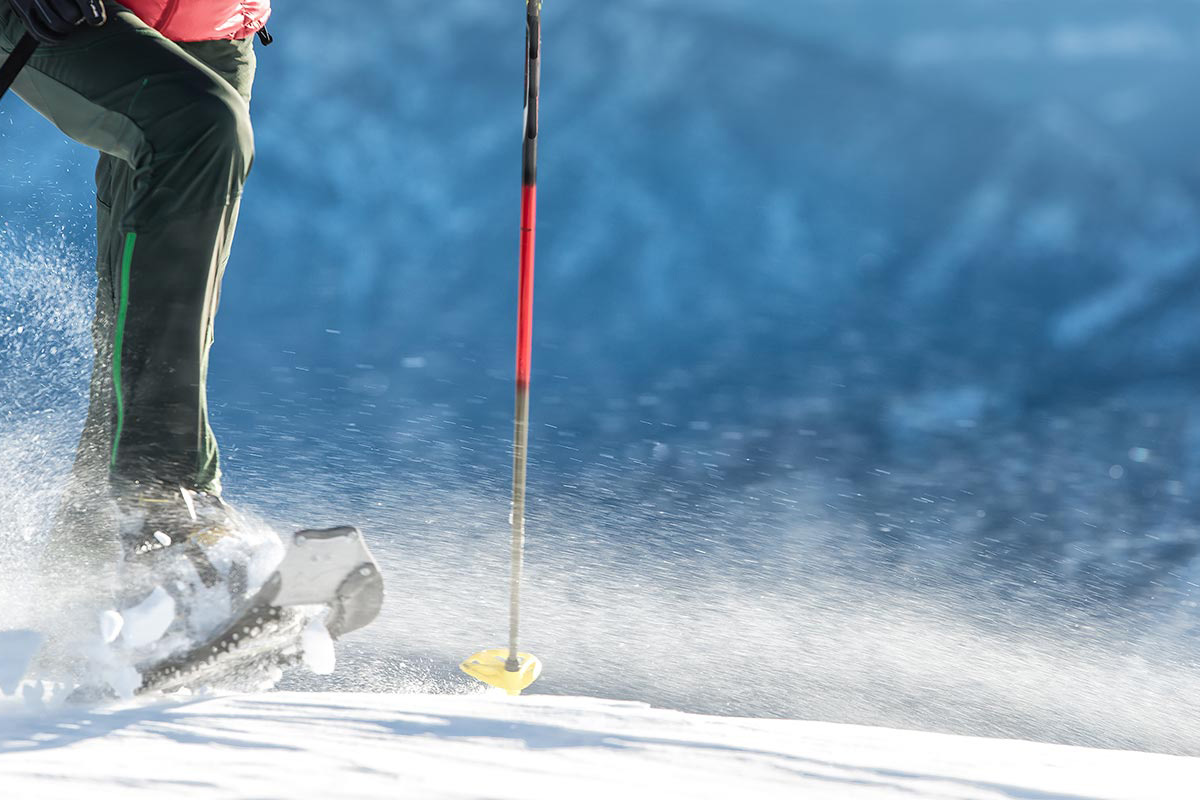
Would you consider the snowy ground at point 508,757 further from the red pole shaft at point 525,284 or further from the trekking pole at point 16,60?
the trekking pole at point 16,60

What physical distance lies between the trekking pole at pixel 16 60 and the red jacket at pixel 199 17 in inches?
6.5

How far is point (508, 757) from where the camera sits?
49.0 inches

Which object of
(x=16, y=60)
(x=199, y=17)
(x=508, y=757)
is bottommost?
(x=508, y=757)

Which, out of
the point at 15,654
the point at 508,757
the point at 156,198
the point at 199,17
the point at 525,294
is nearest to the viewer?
the point at 508,757

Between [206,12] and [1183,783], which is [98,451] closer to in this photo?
[206,12]

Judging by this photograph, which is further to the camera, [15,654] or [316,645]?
[316,645]

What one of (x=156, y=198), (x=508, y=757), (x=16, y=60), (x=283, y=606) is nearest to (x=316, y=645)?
(x=283, y=606)

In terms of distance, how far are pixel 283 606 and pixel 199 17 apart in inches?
39.3

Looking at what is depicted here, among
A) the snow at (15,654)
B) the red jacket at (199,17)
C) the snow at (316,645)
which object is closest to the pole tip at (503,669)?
the snow at (316,645)

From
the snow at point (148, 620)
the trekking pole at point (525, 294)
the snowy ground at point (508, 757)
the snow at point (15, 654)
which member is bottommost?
the snowy ground at point (508, 757)

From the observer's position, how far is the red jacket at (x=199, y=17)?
1790 millimetres

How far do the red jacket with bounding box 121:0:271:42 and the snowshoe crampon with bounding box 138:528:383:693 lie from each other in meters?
0.89

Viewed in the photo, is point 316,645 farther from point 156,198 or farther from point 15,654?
point 156,198

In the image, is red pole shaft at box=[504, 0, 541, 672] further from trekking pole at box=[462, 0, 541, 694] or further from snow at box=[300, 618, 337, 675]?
snow at box=[300, 618, 337, 675]
